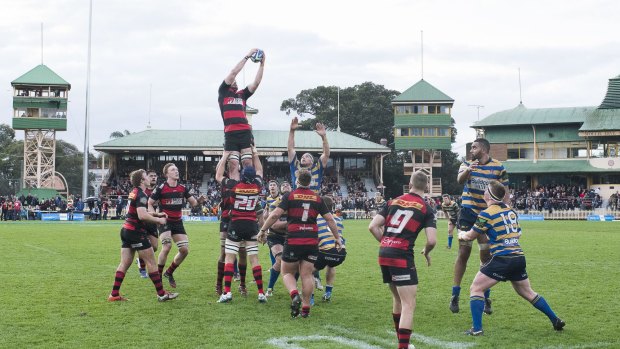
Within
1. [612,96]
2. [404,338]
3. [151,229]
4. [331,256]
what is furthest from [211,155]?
[404,338]

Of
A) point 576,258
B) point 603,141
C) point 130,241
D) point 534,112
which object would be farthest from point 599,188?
point 130,241

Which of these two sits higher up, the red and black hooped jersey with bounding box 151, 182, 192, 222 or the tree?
the tree

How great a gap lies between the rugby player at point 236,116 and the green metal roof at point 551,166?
57499mm

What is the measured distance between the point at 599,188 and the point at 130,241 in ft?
203

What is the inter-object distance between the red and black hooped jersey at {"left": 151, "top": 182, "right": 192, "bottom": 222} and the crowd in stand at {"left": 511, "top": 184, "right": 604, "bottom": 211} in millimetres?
47419

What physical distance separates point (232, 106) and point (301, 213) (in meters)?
2.98

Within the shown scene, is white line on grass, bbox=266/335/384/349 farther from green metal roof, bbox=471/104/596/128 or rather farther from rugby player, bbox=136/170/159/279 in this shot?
green metal roof, bbox=471/104/596/128

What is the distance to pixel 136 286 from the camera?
1281 centimetres

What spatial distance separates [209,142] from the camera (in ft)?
218

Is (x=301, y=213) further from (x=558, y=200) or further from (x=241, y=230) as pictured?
(x=558, y=200)

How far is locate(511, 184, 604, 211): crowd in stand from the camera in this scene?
5444 centimetres

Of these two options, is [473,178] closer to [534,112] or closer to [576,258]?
[576,258]

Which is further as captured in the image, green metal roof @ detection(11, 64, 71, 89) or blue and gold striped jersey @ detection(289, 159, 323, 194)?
green metal roof @ detection(11, 64, 71, 89)

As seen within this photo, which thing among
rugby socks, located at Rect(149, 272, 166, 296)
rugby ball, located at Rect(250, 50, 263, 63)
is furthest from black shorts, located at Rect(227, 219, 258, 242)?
rugby ball, located at Rect(250, 50, 263, 63)
